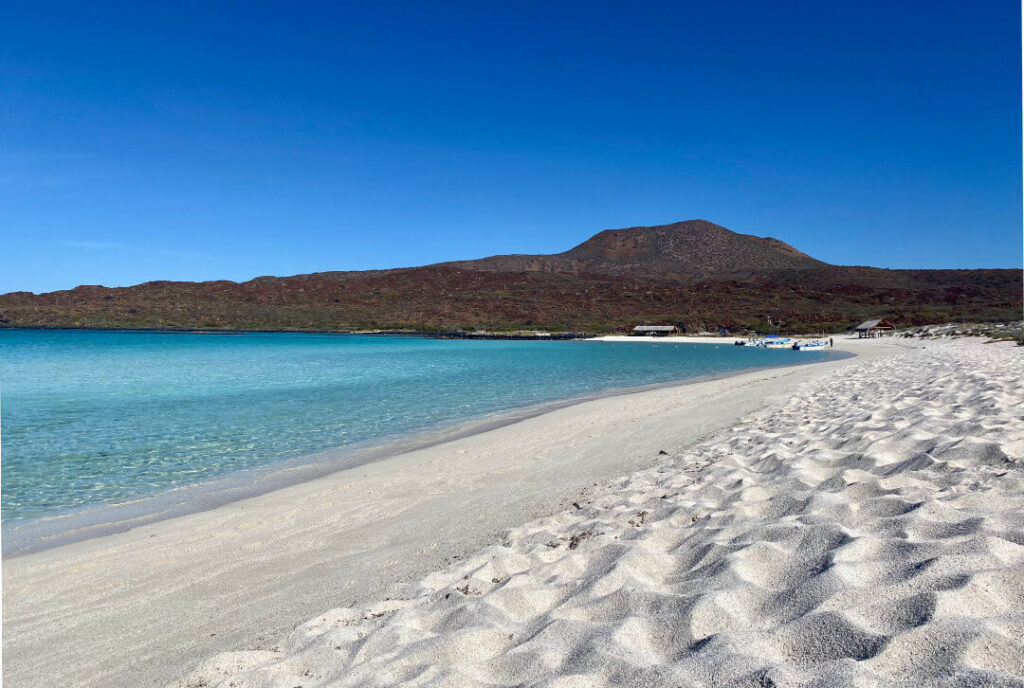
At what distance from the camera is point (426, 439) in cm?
1227

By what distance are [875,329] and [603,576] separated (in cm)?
7794

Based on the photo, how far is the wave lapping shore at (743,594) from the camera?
2312mm

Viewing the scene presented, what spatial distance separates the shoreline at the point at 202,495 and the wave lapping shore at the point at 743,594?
4549 mm

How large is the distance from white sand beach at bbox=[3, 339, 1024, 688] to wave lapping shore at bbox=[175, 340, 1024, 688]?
0.6 inches

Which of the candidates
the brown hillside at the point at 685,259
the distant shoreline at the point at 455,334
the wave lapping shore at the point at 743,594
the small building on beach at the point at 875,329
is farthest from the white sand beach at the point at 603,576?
the brown hillside at the point at 685,259

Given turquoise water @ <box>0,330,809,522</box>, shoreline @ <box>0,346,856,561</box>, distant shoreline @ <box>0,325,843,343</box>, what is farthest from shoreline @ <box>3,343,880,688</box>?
distant shoreline @ <box>0,325,843,343</box>

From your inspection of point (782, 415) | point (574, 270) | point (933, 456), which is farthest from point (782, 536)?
point (574, 270)

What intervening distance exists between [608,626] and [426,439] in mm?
9634

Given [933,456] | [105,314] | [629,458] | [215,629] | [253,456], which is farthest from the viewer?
[105,314]

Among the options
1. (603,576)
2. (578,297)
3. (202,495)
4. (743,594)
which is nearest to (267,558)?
(202,495)

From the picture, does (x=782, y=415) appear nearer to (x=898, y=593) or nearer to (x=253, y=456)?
(x=898, y=593)

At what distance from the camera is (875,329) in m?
69.8

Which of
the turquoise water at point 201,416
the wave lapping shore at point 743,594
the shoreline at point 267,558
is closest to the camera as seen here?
the wave lapping shore at point 743,594

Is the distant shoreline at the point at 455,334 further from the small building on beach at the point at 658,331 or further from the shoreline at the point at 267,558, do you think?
the shoreline at the point at 267,558
